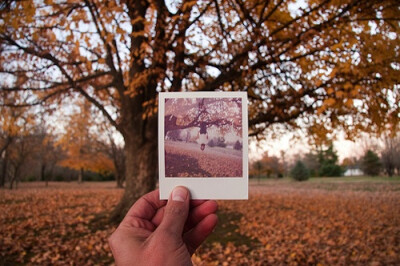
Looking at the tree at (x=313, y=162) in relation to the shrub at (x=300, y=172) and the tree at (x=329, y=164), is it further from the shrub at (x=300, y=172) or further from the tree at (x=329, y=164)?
the tree at (x=329, y=164)

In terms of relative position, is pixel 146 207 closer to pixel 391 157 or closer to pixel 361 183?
pixel 391 157

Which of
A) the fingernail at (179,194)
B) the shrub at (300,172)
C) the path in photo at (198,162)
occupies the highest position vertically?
the path in photo at (198,162)

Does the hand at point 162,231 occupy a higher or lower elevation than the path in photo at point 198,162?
lower

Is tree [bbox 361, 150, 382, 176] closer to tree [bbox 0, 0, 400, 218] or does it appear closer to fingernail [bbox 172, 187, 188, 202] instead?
tree [bbox 0, 0, 400, 218]

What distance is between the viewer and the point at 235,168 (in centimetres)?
144

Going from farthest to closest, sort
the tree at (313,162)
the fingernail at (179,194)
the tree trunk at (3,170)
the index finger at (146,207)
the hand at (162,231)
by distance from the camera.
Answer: the tree trunk at (3,170) → the tree at (313,162) → the index finger at (146,207) → the fingernail at (179,194) → the hand at (162,231)

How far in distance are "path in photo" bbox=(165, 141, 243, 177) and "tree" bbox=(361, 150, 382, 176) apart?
189 inches

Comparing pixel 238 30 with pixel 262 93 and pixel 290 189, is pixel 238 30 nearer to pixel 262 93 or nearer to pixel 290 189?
pixel 262 93

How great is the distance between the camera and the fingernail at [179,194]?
1.37 m

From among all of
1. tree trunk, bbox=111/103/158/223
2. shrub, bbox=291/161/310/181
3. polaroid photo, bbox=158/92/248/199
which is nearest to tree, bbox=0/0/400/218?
tree trunk, bbox=111/103/158/223

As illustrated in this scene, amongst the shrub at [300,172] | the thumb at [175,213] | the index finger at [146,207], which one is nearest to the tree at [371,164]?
the index finger at [146,207]

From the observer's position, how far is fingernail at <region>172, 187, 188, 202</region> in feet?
4.49

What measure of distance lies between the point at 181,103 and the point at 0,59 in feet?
26.0

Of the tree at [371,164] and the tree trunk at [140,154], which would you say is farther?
the tree trunk at [140,154]
